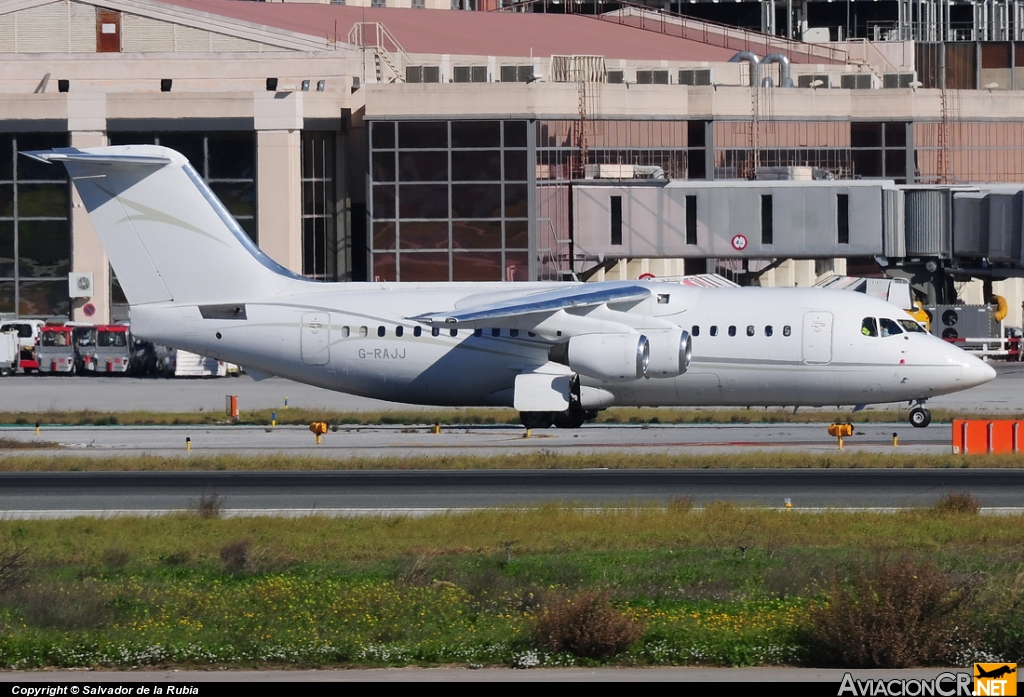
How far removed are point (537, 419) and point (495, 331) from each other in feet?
8.16

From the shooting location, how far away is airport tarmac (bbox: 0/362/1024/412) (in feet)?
155

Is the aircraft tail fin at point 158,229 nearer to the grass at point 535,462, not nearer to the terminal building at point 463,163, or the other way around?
the grass at point 535,462

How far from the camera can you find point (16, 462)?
103ft

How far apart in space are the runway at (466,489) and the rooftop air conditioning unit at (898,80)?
61.7 meters

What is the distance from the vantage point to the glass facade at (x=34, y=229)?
6644 centimetres

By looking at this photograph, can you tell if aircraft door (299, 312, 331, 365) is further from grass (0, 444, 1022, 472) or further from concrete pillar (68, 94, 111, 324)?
concrete pillar (68, 94, 111, 324)

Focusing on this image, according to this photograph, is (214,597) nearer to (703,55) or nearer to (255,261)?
(255,261)

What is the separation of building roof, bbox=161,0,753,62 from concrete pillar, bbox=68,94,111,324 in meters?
9.28

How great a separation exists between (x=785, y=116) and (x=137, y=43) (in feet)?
105

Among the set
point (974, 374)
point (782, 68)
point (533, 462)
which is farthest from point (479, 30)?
point (533, 462)

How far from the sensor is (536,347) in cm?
3600

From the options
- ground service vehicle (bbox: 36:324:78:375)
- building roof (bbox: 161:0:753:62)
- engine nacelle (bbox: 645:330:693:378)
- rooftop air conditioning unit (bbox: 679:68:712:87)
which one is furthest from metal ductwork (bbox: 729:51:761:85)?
engine nacelle (bbox: 645:330:693:378)

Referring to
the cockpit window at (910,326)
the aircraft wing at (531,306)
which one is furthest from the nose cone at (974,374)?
the aircraft wing at (531,306)

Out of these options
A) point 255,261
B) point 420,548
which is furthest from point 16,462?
point 420,548
